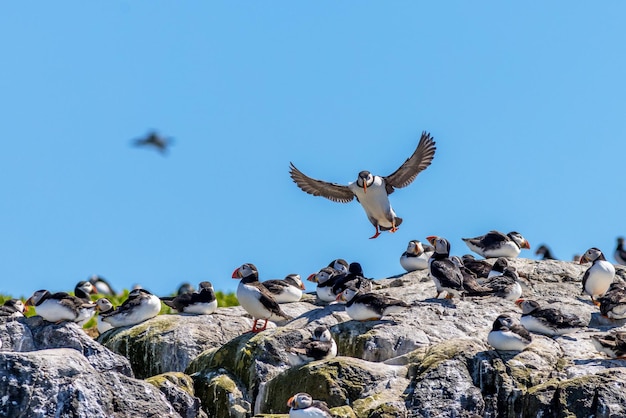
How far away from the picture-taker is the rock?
1362 cm

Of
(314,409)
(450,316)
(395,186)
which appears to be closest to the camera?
(314,409)

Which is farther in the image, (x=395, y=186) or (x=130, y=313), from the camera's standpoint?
(x=395, y=186)

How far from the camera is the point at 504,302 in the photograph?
18484 millimetres

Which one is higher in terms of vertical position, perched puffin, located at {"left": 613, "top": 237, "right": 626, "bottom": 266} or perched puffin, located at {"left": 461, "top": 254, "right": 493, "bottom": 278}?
perched puffin, located at {"left": 613, "top": 237, "right": 626, "bottom": 266}

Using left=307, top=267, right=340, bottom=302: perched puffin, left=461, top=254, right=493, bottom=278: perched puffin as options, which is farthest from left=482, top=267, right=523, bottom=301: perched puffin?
left=307, top=267, right=340, bottom=302: perched puffin

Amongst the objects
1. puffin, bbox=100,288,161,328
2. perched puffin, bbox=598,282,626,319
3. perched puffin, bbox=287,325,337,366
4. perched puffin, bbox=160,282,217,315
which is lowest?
perched puffin, bbox=287,325,337,366

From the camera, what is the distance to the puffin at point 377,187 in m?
22.2

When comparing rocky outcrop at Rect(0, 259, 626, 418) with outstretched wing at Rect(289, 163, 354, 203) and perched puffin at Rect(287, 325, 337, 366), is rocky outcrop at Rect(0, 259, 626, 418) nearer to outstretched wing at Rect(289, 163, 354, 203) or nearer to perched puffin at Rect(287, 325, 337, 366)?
perched puffin at Rect(287, 325, 337, 366)

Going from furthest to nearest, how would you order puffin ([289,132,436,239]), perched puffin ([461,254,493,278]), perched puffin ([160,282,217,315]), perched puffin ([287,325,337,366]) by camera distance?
1. puffin ([289,132,436,239])
2. perched puffin ([461,254,493,278])
3. perched puffin ([160,282,217,315])
4. perched puffin ([287,325,337,366])

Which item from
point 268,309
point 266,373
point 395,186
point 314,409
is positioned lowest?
point 314,409

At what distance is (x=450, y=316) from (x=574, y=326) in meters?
1.69

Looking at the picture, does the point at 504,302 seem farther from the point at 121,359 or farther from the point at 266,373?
the point at 121,359

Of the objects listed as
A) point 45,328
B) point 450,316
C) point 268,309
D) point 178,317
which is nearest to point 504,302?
point 450,316

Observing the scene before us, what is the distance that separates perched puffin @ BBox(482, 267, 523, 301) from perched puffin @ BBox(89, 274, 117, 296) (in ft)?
40.3
